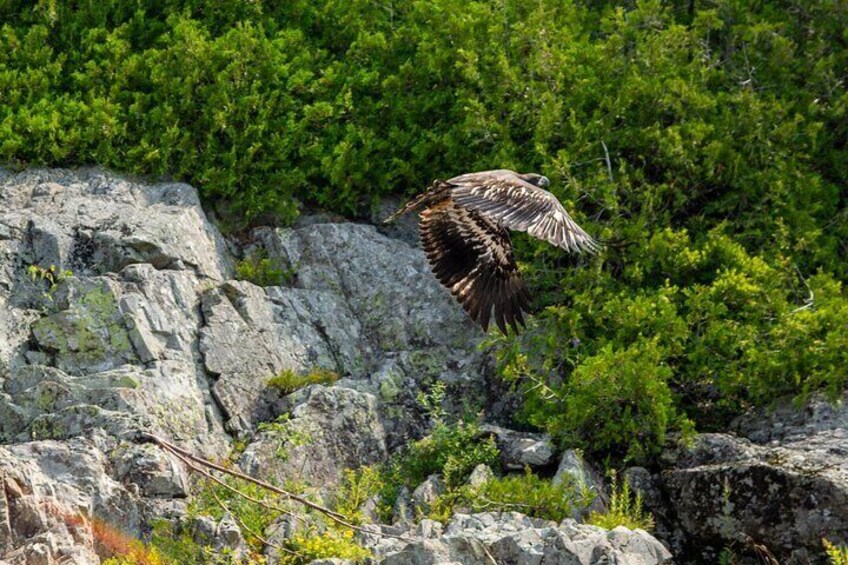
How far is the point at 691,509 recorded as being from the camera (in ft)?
34.1

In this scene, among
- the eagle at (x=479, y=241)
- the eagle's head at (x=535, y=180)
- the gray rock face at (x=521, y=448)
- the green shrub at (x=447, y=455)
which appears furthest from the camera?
the eagle's head at (x=535, y=180)

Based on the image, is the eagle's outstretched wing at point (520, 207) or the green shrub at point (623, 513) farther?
the eagle's outstretched wing at point (520, 207)

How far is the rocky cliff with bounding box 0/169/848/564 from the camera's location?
939 cm

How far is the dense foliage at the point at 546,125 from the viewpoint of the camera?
1180cm

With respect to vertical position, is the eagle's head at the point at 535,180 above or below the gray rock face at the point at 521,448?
above

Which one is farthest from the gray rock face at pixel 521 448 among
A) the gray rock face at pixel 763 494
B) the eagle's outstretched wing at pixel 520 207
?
the eagle's outstretched wing at pixel 520 207

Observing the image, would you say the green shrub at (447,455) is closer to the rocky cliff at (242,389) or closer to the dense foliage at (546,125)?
the rocky cliff at (242,389)

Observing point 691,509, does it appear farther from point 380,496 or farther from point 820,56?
point 820,56

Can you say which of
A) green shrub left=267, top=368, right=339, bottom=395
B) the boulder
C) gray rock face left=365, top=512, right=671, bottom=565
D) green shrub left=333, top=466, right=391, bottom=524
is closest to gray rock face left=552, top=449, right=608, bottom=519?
the boulder

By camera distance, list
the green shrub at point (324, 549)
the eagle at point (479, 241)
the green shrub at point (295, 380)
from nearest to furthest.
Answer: the green shrub at point (324, 549) → the eagle at point (479, 241) → the green shrub at point (295, 380)

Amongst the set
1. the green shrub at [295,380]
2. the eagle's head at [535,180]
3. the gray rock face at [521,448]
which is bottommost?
the gray rock face at [521,448]

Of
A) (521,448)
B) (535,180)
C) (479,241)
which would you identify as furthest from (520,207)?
(521,448)

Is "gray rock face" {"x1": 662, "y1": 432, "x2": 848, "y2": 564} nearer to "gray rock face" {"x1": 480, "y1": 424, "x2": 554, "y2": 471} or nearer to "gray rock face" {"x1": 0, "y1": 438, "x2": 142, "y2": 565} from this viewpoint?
"gray rock face" {"x1": 480, "y1": 424, "x2": 554, "y2": 471}

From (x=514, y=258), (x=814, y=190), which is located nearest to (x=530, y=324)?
(x=514, y=258)
